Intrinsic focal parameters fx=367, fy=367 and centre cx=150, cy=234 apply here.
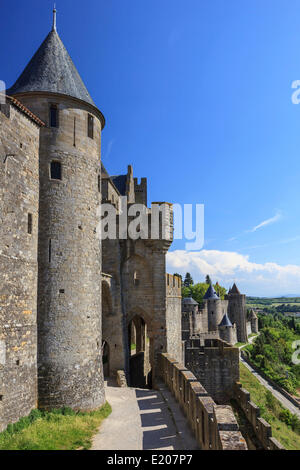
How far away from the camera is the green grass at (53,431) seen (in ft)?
34.8

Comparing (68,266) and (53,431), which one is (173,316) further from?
(53,431)

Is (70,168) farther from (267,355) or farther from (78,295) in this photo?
(267,355)

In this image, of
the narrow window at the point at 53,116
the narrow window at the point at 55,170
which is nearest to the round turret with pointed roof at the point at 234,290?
the narrow window at the point at 55,170

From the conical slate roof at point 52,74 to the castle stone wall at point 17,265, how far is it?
2.18 meters

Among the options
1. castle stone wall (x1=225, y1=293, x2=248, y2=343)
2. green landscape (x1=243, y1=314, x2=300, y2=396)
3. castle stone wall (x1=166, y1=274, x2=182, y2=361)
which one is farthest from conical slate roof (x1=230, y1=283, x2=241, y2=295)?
castle stone wall (x1=166, y1=274, x2=182, y2=361)

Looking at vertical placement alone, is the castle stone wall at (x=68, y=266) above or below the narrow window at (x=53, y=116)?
below

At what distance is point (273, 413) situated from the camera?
2795 cm

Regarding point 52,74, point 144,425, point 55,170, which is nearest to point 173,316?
point 144,425

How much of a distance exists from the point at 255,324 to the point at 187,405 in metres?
71.9

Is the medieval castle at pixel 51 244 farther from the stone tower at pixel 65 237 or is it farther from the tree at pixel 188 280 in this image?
the tree at pixel 188 280

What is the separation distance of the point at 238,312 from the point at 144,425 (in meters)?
54.0

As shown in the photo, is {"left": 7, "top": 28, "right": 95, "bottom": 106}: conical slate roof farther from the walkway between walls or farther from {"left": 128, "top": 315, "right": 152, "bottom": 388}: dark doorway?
{"left": 128, "top": 315, "right": 152, "bottom": 388}: dark doorway

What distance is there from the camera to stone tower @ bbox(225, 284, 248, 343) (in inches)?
2503
